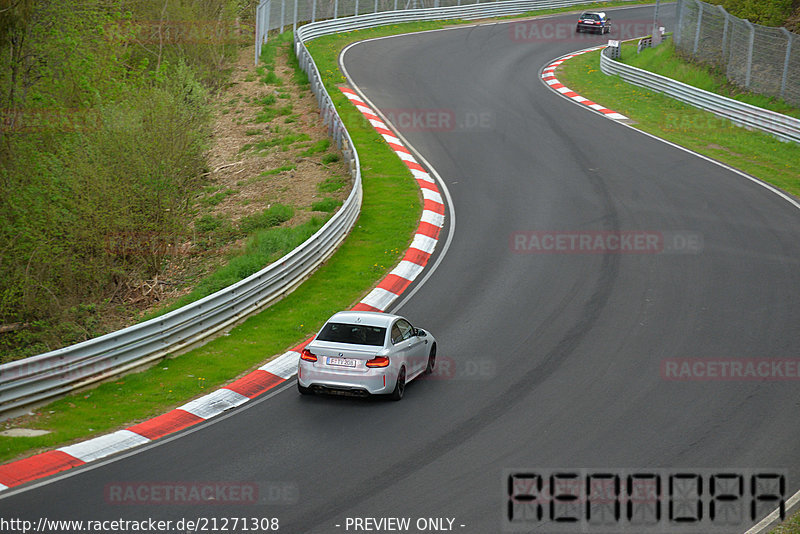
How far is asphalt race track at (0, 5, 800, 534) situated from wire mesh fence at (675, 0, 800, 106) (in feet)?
18.9

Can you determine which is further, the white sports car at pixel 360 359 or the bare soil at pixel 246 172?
the bare soil at pixel 246 172

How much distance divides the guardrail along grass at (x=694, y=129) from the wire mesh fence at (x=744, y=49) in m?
1.96

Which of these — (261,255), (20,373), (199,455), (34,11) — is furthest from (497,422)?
(34,11)

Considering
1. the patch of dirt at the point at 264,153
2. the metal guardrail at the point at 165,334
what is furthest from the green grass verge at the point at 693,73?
the metal guardrail at the point at 165,334

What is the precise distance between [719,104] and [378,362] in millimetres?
24356

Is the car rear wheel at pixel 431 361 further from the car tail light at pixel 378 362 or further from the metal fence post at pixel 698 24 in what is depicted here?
the metal fence post at pixel 698 24

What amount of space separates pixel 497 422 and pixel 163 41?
3109 centimetres

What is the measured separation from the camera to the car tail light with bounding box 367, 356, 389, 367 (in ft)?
41.9
